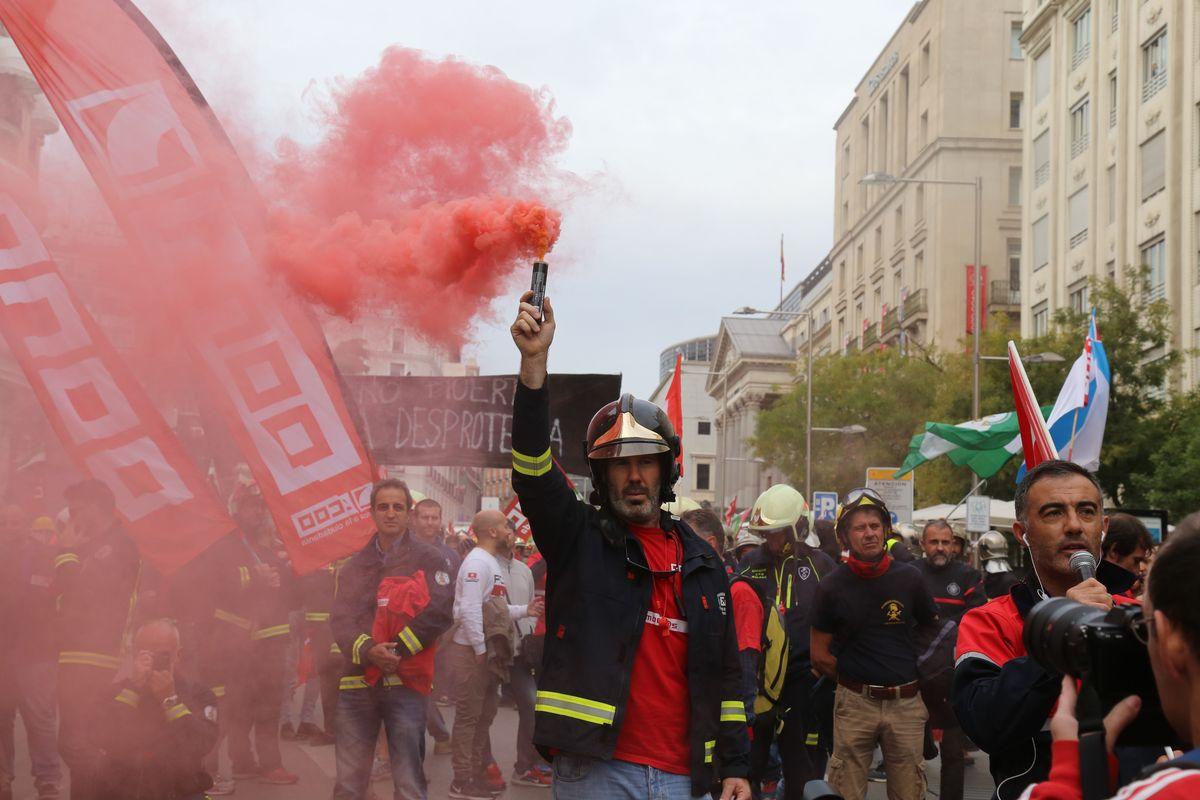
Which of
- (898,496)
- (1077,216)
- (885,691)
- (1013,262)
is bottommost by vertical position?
(885,691)

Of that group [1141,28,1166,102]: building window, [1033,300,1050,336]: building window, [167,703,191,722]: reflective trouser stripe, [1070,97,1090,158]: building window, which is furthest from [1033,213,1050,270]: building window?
[167,703,191,722]: reflective trouser stripe

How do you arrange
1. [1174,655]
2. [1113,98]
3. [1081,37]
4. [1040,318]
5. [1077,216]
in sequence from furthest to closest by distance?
[1040,318] → [1081,37] → [1077,216] → [1113,98] → [1174,655]

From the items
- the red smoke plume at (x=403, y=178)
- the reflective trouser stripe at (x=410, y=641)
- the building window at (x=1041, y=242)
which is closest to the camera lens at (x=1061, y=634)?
the red smoke plume at (x=403, y=178)

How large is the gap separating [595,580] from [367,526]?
3.22 meters

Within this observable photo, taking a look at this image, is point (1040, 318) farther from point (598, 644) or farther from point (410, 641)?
point (598, 644)

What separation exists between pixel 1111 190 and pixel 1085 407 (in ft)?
87.6

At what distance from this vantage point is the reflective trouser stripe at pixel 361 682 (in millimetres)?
6848

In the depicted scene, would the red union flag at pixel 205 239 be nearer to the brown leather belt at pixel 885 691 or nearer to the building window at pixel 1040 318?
the brown leather belt at pixel 885 691

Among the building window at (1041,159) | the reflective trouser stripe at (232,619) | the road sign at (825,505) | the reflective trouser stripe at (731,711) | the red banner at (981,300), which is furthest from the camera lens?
the red banner at (981,300)

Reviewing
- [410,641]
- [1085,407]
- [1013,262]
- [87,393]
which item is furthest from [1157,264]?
[87,393]

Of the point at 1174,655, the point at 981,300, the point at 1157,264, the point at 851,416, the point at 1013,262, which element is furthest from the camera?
the point at 1013,262

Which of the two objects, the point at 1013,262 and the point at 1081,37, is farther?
the point at 1013,262

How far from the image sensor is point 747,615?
289 inches

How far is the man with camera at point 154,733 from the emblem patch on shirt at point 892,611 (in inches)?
155
